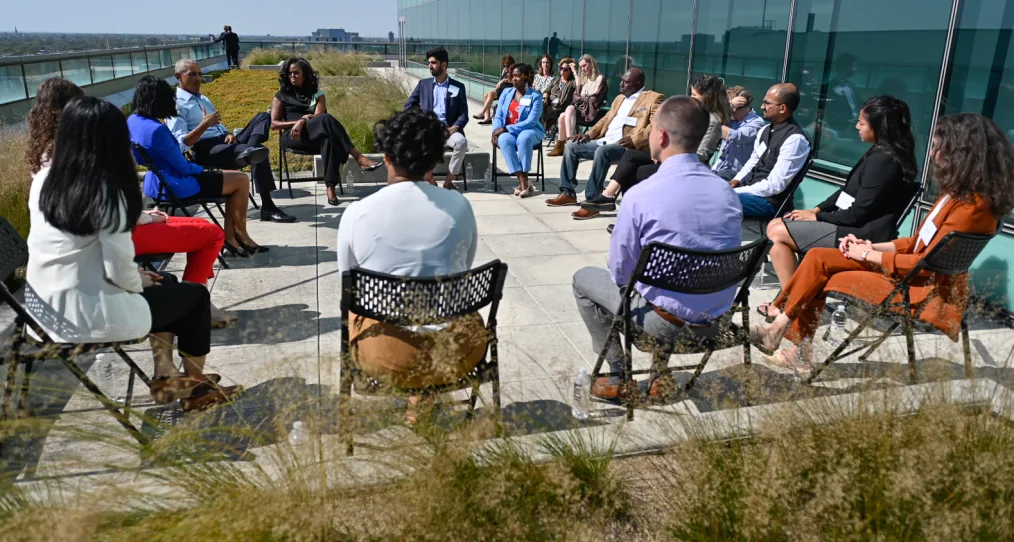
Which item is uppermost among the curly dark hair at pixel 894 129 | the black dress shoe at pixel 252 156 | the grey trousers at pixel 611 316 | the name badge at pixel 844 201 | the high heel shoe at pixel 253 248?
the curly dark hair at pixel 894 129

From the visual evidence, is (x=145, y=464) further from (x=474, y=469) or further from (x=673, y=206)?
(x=673, y=206)

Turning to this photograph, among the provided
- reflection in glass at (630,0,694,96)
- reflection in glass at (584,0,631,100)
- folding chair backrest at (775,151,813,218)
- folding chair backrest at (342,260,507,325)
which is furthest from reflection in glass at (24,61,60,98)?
folding chair backrest at (342,260,507,325)

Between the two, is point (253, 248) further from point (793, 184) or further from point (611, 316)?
point (793, 184)

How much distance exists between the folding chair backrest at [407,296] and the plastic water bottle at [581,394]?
2.31 feet

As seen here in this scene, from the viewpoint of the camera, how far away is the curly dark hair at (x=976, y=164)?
305 cm

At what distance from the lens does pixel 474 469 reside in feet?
6.36

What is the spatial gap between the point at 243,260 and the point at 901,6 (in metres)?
5.09

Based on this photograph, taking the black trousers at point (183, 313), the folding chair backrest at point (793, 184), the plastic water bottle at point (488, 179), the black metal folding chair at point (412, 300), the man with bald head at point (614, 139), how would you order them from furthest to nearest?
the plastic water bottle at point (488, 179)
the man with bald head at point (614, 139)
the folding chair backrest at point (793, 184)
the black trousers at point (183, 313)
the black metal folding chair at point (412, 300)

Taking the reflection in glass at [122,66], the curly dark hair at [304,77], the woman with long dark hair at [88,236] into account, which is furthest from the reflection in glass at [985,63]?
the reflection in glass at [122,66]

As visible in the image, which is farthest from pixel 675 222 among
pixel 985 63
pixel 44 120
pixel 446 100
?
pixel 446 100

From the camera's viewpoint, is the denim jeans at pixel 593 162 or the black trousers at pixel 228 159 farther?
the denim jeans at pixel 593 162

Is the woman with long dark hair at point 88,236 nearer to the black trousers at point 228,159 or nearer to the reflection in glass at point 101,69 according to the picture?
the black trousers at point 228,159

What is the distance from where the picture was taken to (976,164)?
3.06 m

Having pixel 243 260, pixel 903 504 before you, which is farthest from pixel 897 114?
pixel 243 260
